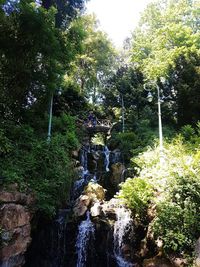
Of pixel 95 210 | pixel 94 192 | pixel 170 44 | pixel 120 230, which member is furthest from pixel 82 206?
pixel 170 44

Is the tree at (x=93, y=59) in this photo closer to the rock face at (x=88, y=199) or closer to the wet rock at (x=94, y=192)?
the wet rock at (x=94, y=192)

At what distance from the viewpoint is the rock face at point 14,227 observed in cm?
884

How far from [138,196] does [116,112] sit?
14.3m

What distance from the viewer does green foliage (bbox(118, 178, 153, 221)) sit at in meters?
9.80

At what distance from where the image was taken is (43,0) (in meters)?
18.3

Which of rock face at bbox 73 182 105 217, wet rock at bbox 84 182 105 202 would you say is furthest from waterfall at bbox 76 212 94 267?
wet rock at bbox 84 182 105 202

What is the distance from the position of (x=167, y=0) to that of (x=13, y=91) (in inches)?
866

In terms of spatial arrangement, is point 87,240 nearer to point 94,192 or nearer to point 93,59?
point 94,192

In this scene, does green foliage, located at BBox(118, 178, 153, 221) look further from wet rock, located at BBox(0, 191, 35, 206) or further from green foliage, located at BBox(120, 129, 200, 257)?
wet rock, located at BBox(0, 191, 35, 206)

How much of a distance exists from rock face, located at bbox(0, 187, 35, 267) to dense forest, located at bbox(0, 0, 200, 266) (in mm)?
602

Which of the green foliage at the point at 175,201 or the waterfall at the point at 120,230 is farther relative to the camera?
the waterfall at the point at 120,230

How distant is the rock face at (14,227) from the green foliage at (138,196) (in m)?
3.63

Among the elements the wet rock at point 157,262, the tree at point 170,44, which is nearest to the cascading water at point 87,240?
the wet rock at point 157,262

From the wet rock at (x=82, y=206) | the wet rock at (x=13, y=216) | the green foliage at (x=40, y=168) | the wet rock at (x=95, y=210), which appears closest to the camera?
the wet rock at (x=13, y=216)
